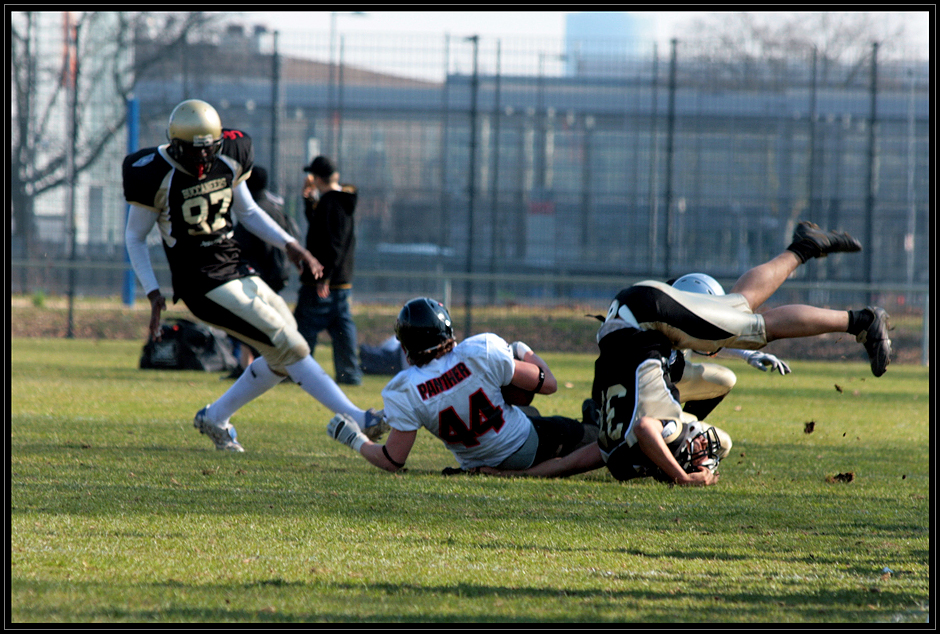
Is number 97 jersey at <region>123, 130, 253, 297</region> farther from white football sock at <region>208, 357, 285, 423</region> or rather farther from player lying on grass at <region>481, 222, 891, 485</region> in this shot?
player lying on grass at <region>481, 222, 891, 485</region>

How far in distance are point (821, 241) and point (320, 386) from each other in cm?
296

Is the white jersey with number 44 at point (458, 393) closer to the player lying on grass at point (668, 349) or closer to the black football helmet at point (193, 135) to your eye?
the player lying on grass at point (668, 349)

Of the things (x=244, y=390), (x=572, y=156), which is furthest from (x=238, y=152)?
(x=572, y=156)

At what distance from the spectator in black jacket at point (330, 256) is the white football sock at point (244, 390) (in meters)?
3.56

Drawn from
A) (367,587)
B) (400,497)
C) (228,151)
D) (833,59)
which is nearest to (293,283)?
(833,59)

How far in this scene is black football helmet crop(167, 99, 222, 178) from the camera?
17.8ft

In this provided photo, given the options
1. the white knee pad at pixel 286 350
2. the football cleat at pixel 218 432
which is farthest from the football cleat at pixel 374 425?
the football cleat at pixel 218 432

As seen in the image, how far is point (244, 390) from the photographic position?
5957mm

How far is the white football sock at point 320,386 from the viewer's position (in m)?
5.72

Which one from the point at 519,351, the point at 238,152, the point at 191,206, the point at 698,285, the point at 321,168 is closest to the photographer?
the point at 519,351

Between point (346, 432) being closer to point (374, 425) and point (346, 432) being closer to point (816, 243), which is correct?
point (374, 425)
